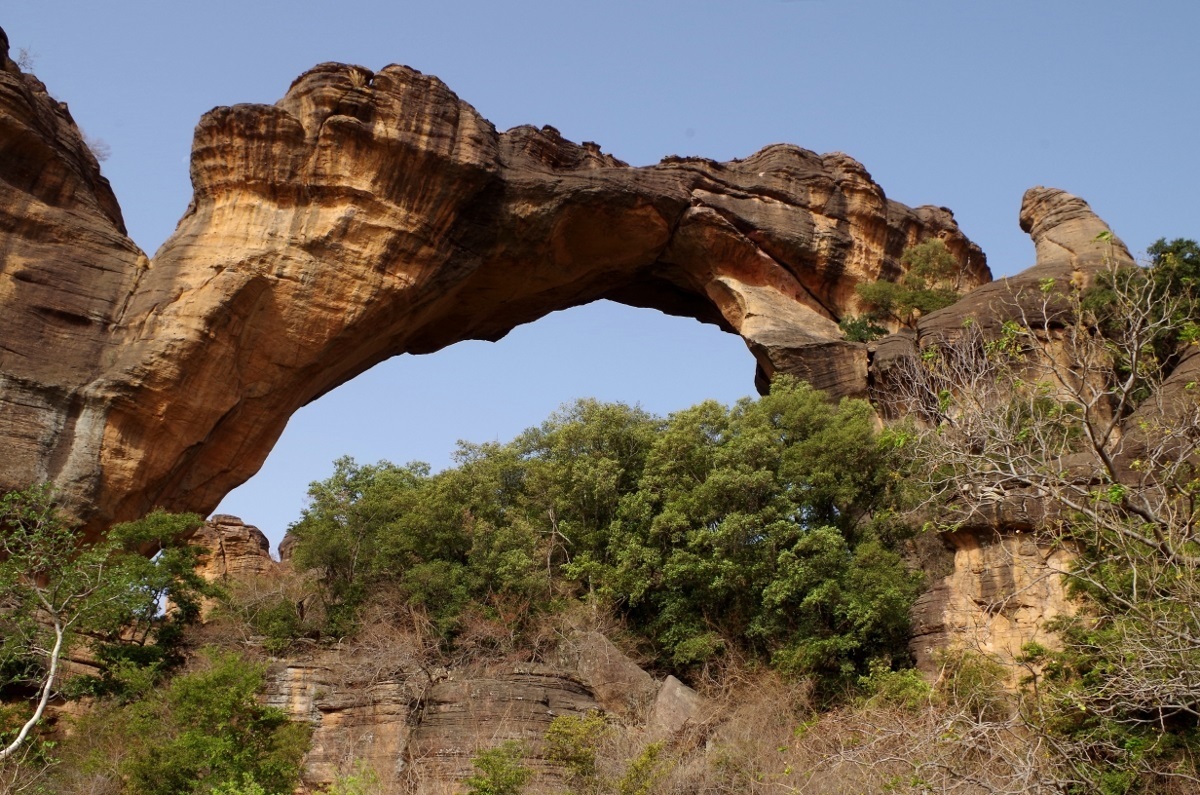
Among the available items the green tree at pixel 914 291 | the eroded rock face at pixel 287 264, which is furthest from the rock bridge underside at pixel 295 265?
the green tree at pixel 914 291

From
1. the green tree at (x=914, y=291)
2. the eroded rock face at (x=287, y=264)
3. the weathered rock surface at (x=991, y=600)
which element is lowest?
the weathered rock surface at (x=991, y=600)

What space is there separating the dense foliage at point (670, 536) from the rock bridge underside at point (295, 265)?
2560 mm

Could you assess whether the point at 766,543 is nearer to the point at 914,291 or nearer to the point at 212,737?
the point at 212,737

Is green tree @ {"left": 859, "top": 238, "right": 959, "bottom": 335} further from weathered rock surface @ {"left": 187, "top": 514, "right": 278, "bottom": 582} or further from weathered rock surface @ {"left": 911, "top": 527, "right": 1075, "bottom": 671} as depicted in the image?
weathered rock surface @ {"left": 187, "top": 514, "right": 278, "bottom": 582}

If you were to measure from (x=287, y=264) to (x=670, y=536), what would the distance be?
7.84 metres

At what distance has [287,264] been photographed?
63.6 ft

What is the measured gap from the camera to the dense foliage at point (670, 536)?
53.5ft

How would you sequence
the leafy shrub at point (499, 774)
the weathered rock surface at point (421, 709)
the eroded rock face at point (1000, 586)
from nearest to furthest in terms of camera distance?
1. the leafy shrub at point (499, 774)
2. the weathered rock surface at point (421, 709)
3. the eroded rock face at point (1000, 586)

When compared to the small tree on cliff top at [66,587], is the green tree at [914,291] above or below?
above

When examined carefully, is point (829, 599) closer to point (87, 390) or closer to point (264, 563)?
point (87, 390)

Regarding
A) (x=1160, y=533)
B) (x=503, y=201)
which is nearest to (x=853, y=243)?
(x=503, y=201)

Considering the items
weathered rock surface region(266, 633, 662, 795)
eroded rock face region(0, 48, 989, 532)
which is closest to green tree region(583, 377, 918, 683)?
weathered rock surface region(266, 633, 662, 795)

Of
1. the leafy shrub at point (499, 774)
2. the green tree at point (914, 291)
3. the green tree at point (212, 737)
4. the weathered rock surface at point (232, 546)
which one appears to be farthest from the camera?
the weathered rock surface at point (232, 546)

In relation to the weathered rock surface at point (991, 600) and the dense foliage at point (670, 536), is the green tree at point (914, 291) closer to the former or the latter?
the dense foliage at point (670, 536)
